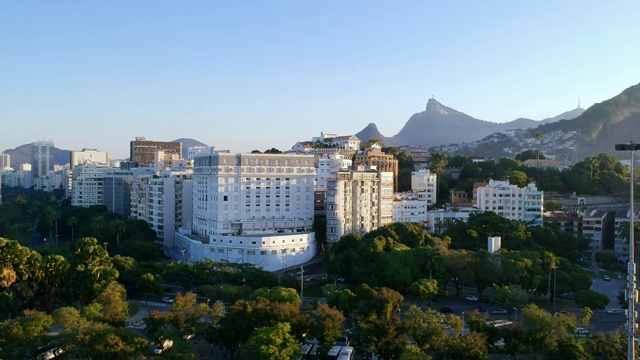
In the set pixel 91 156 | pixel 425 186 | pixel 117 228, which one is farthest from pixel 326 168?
pixel 91 156

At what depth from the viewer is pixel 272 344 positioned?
19.6 metres

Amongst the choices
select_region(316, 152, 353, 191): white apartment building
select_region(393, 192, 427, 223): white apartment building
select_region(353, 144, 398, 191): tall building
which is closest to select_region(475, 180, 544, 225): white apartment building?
select_region(393, 192, 427, 223): white apartment building

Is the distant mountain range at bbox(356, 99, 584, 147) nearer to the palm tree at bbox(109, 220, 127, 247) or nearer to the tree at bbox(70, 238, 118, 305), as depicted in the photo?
the palm tree at bbox(109, 220, 127, 247)

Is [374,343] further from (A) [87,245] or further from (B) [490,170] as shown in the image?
(B) [490,170]

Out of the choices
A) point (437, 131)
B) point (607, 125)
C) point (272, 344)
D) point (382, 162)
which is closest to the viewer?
point (272, 344)

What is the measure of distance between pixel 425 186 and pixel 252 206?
18163 mm

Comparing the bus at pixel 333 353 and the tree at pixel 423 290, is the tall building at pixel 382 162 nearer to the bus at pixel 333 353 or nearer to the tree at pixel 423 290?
the tree at pixel 423 290

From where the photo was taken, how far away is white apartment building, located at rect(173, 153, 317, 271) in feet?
135

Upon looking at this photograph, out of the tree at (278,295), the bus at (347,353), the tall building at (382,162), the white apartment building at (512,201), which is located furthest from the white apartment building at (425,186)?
the bus at (347,353)

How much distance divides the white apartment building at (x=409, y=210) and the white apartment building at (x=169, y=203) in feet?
57.8

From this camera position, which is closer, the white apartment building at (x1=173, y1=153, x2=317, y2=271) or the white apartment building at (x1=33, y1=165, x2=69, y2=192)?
the white apartment building at (x1=173, y1=153, x2=317, y2=271)

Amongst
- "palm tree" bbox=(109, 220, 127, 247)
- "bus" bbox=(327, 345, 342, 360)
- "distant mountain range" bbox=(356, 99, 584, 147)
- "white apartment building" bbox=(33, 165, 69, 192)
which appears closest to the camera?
"bus" bbox=(327, 345, 342, 360)

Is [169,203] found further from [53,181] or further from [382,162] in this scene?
[53,181]

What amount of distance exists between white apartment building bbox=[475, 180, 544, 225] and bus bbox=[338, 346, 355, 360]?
30.7 m
